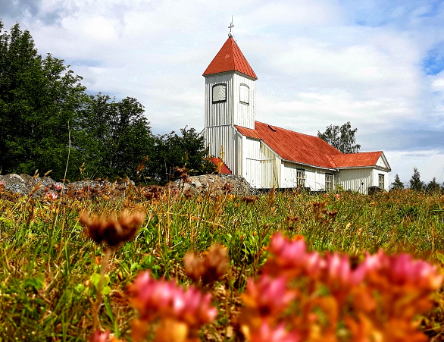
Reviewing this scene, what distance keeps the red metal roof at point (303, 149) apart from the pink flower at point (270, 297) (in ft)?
93.2

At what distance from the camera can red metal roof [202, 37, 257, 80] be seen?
2912 cm

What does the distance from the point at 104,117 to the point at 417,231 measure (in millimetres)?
45179

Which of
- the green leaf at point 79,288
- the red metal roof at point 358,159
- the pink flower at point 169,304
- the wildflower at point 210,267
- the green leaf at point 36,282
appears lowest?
the green leaf at point 79,288

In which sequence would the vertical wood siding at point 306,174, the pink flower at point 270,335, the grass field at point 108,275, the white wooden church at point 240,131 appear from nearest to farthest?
the pink flower at point 270,335
the grass field at point 108,275
the white wooden church at point 240,131
the vertical wood siding at point 306,174

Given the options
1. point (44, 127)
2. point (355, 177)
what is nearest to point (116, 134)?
point (44, 127)

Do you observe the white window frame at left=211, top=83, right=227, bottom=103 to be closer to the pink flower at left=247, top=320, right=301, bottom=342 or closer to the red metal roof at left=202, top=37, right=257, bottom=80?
the red metal roof at left=202, top=37, right=257, bottom=80

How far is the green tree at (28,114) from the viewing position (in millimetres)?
30219

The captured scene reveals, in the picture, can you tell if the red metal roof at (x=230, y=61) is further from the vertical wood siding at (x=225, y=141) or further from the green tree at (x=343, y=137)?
the green tree at (x=343, y=137)

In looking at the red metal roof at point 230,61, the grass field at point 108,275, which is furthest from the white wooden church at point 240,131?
the grass field at point 108,275

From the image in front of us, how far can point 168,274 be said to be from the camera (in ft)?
7.23

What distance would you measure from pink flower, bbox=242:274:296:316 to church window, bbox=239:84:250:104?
2960 cm

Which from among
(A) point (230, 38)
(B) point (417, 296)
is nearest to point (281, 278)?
(B) point (417, 296)

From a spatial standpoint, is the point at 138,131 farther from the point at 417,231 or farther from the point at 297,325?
the point at 297,325

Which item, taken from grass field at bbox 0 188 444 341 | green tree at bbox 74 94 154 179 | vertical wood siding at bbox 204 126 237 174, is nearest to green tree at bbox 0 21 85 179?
green tree at bbox 74 94 154 179
